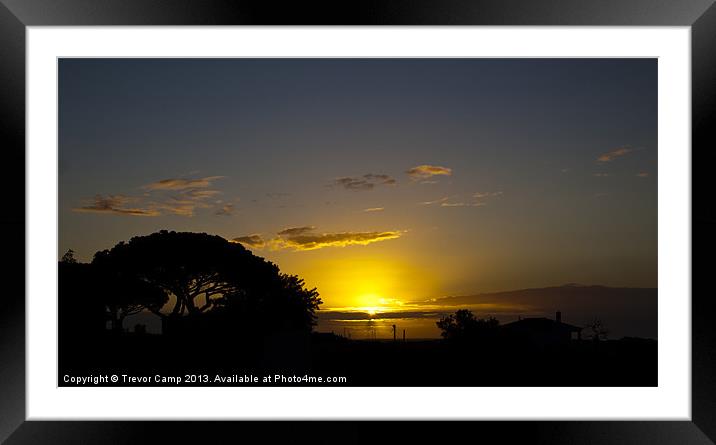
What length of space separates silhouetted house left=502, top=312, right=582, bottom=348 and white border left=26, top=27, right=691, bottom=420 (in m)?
1.79

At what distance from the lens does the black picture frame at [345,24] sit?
222 cm

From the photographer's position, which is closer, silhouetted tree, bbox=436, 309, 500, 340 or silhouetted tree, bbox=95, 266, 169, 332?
silhouetted tree, bbox=95, 266, 169, 332

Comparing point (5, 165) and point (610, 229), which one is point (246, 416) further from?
point (610, 229)

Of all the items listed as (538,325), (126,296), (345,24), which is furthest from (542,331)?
(345,24)

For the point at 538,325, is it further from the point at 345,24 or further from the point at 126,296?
the point at 345,24

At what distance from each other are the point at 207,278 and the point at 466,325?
1.60m

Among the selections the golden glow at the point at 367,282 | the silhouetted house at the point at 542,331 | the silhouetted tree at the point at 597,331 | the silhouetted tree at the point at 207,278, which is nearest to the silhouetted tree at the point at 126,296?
the silhouetted tree at the point at 207,278

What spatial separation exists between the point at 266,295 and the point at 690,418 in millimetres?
2581

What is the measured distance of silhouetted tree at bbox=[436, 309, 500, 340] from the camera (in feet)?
13.7

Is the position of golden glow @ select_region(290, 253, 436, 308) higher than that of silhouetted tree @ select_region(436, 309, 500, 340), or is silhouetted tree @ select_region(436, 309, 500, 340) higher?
golden glow @ select_region(290, 253, 436, 308)

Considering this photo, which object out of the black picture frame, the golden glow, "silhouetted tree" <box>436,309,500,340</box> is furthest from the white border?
"silhouetted tree" <box>436,309,500,340</box>

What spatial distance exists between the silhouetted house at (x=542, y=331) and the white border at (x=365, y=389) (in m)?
1.79

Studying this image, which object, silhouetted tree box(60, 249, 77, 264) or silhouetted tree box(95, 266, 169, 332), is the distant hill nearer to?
silhouetted tree box(95, 266, 169, 332)

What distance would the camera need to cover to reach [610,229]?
381 cm
